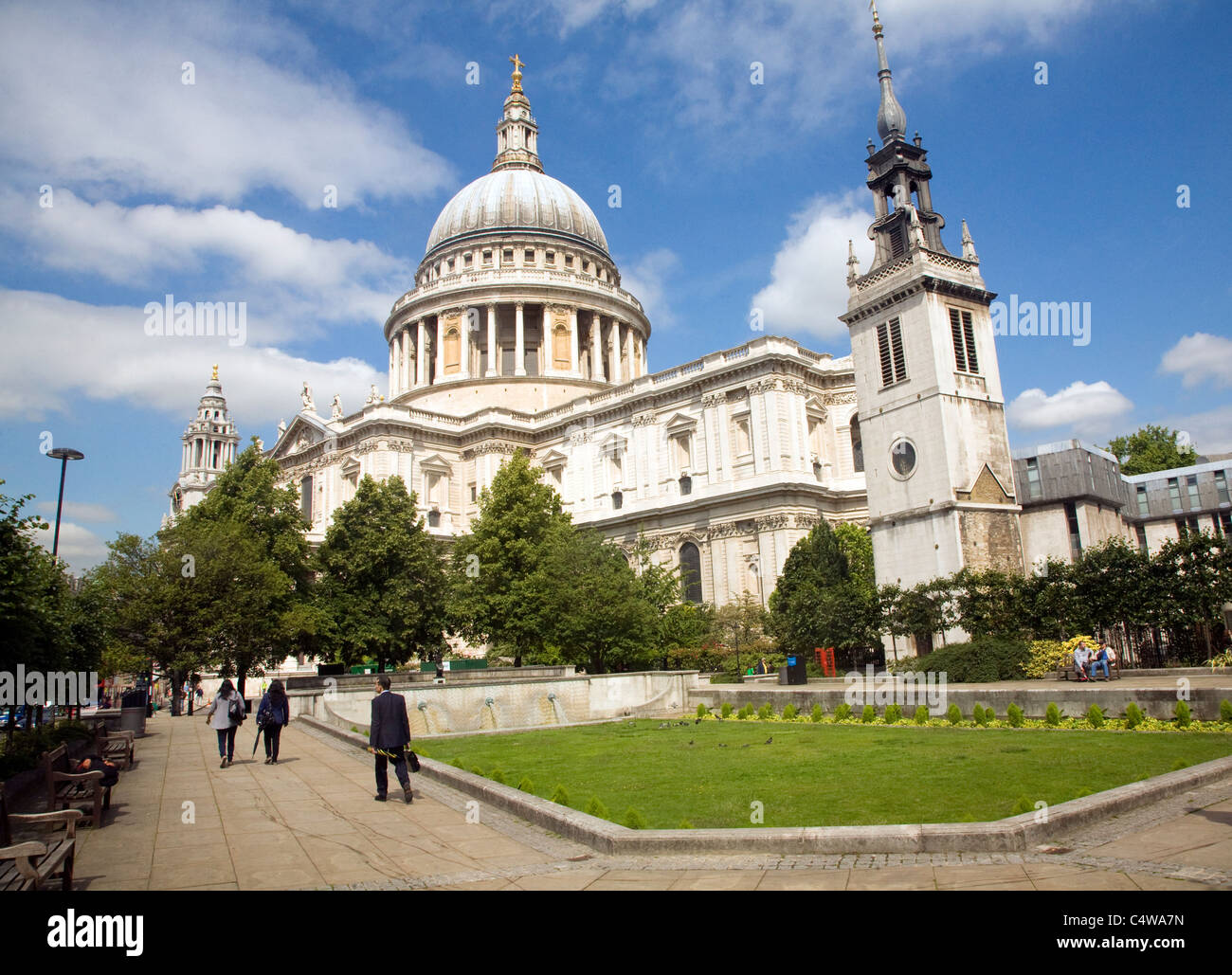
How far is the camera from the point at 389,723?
12062 millimetres

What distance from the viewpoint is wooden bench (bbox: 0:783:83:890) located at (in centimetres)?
644

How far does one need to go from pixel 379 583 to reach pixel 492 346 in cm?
3698

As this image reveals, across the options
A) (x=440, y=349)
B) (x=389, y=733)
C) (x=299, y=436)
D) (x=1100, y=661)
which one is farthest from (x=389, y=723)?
(x=440, y=349)

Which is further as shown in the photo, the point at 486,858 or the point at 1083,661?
the point at 1083,661

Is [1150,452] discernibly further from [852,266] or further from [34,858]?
[34,858]

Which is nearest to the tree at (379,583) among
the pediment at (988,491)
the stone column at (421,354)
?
the pediment at (988,491)

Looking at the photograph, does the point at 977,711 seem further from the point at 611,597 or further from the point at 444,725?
the point at 611,597

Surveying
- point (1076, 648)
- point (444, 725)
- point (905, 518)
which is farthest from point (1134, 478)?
point (444, 725)

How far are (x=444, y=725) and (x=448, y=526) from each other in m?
37.0

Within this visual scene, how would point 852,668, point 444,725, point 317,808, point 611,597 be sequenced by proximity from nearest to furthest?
point 317,808 < point 444,725 < point 852,668 < point 611,597

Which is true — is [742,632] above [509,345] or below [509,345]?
below

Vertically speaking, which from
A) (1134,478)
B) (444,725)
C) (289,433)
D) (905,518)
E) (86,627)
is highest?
(289,433)

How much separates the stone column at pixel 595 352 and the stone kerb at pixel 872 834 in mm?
66865
